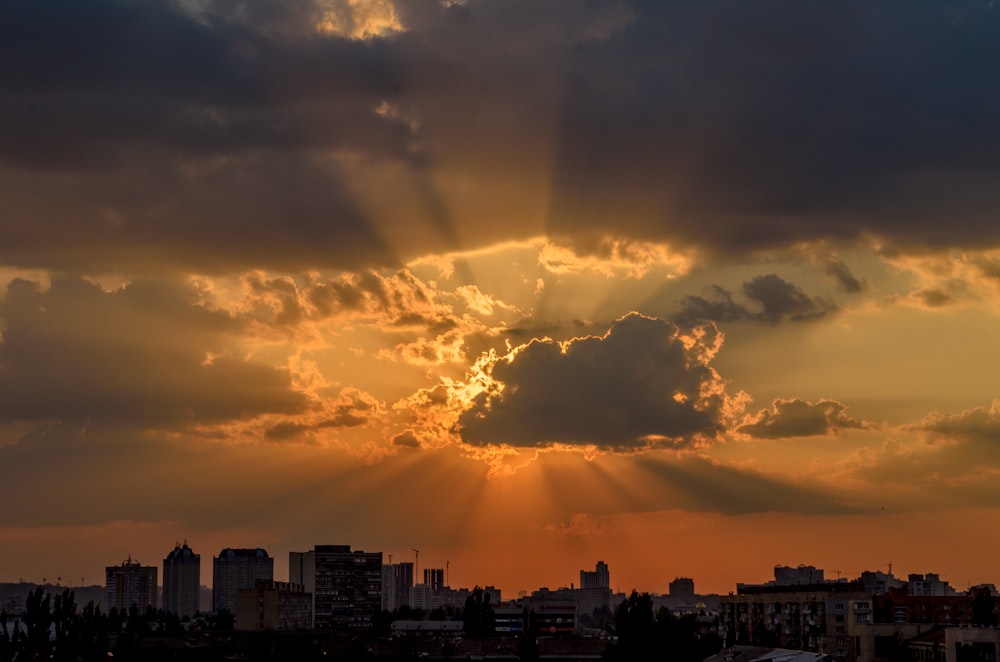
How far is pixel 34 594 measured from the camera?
186 meters

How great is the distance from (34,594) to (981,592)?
12442 cm

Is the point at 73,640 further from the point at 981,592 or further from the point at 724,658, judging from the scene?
the point at 981,592

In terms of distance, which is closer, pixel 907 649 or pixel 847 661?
pixel 907 649

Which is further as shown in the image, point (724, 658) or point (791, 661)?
point (724, 658)

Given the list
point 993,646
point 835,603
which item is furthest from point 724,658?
point 993,646

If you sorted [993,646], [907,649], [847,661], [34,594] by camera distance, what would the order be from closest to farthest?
[993,646]
[907,649]
[847,661]
[34,594]

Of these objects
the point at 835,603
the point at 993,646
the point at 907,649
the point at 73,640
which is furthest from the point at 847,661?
the point at 73,640

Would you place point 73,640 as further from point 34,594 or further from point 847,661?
point 847,661

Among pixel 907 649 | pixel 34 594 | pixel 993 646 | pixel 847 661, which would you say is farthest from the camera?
pixel 34 594

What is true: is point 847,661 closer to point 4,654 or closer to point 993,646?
point 993,646

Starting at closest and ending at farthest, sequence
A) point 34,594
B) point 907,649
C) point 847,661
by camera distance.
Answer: point 907,649 < point 847,661 < point 34,594

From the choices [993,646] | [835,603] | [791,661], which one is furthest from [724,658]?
[993,646]

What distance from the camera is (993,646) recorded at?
13200 cm

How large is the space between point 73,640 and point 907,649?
3920 inches
